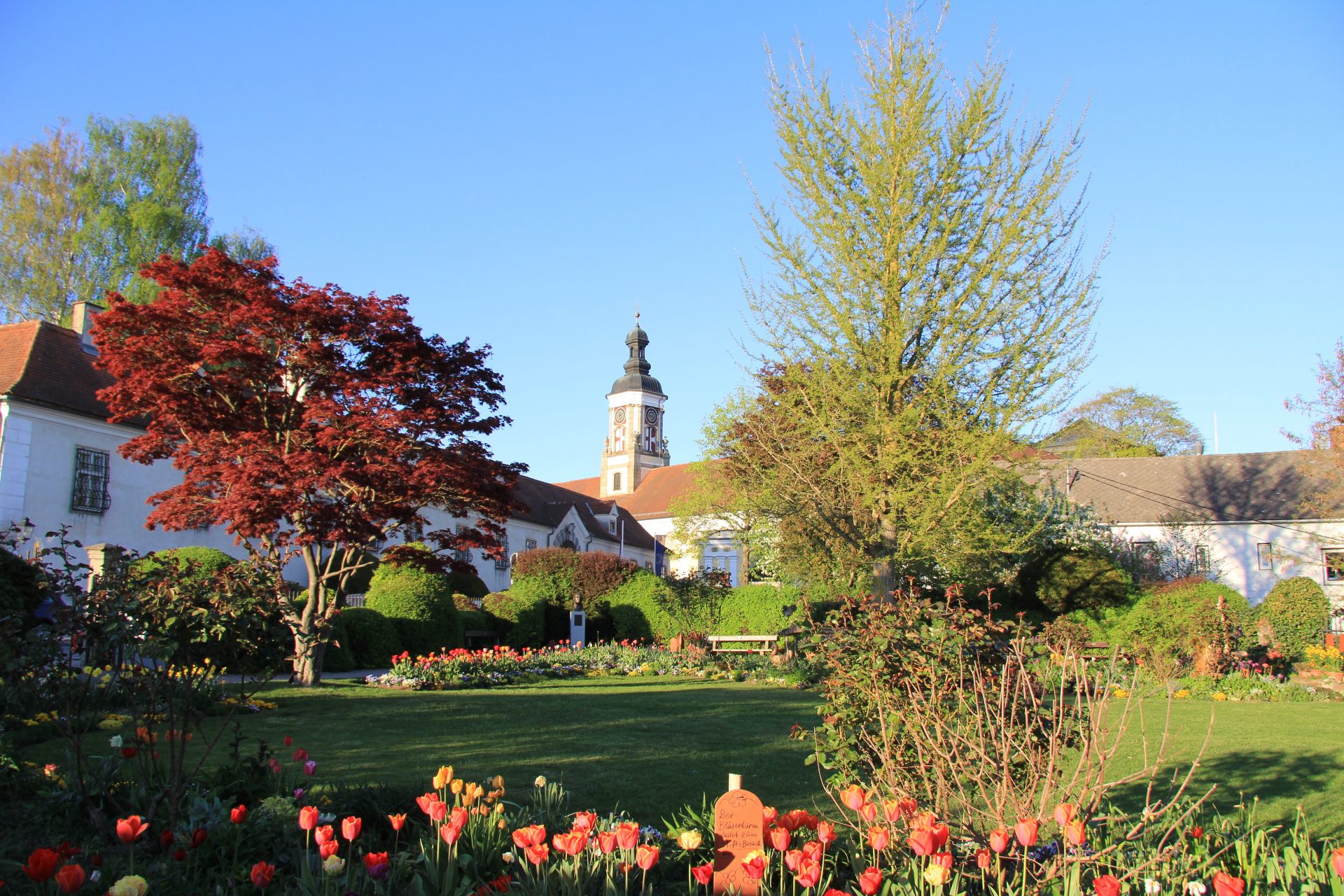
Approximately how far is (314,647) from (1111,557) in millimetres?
20350

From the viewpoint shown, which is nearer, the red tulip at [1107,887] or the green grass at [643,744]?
the red tulip at [1107,887]

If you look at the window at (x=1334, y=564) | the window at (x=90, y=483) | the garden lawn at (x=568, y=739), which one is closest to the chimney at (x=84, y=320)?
the window at (x=90, y=483)

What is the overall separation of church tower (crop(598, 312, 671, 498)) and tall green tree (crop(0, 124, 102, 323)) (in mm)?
47244

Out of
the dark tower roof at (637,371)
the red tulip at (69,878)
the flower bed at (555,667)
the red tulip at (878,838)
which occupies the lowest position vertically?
the flower bed at (555,667)

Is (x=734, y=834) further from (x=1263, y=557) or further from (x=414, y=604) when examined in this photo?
(x=1263, y=557)

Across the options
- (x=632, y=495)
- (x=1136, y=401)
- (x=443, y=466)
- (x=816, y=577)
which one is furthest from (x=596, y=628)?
(x=1136, y=401)

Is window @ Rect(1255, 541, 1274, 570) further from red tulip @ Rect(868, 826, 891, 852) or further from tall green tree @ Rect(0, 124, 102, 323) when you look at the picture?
tall green tree @ Rect(0, 124, 102, 323)

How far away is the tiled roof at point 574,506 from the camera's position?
45375 mm

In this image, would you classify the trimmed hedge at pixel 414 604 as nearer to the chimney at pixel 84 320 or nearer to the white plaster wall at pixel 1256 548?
the chimney at pixel 84 320

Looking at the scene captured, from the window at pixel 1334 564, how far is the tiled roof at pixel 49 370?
37307 mm

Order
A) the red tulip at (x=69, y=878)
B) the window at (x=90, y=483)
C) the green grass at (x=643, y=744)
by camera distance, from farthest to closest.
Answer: the window at (x=90, y=483) < the green grass at (x=643, y=744) < the red tulip at (x=69, y=878)

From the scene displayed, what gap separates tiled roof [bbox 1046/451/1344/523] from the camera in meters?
33.3

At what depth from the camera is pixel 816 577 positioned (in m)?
25.3

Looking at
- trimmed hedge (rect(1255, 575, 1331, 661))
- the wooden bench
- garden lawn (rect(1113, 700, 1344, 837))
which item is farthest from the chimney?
trimmed hedge (rect(1255, 575, 1331, 661))
